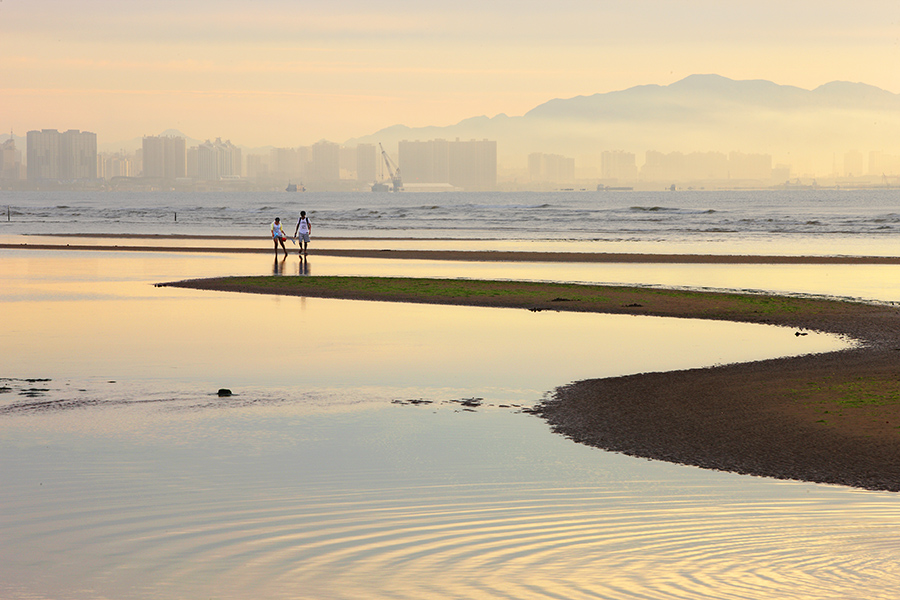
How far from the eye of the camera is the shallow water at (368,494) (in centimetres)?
698

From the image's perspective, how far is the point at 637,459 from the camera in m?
10.9

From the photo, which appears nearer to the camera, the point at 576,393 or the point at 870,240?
the point at 576,393

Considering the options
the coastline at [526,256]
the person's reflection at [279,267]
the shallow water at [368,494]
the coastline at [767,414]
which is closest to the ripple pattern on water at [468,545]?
the shallow water at [368,494]

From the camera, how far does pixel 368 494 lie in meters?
9.16

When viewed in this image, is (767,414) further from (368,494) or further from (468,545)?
(468,545)

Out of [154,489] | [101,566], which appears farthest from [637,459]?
[101,566]

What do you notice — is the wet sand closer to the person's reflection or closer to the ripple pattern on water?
the ripple pattern on water

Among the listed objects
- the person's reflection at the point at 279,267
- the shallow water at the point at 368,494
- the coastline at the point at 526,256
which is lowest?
the shallow water at the point at 368,494

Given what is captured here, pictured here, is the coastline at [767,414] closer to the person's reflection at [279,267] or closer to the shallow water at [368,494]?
the shallow water at [368,494]

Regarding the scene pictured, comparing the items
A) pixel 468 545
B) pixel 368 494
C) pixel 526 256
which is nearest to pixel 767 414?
pixel 368 494

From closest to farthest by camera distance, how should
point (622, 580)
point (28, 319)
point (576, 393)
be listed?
point (622, 580) → point (576, 393) → point (28, 319)

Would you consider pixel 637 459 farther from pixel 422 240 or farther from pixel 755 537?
pixel 422 240

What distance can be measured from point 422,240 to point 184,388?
176 feet

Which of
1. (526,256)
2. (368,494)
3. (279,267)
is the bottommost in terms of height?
(368,494)
